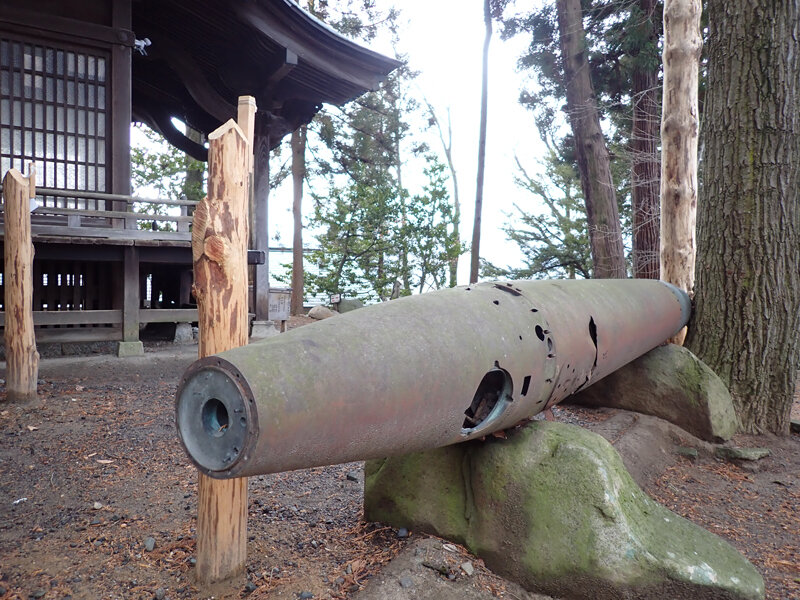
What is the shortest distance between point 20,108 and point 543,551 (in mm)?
8865

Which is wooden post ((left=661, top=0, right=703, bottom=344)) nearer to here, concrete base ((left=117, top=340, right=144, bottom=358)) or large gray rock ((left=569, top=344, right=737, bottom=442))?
large gray rock ((left=569, top=344, right=737, bottom=442))

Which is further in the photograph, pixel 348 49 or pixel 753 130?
pixel 348 49

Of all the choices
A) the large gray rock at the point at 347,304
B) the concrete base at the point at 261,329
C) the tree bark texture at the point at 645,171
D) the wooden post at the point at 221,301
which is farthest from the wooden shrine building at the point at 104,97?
the large gray rock at the point at 347,304

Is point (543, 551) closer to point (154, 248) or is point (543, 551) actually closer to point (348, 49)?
point (154, 248)

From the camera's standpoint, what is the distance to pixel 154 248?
8234 millimetres

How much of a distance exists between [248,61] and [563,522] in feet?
31.0

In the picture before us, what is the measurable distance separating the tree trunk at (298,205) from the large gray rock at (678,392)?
12.7m

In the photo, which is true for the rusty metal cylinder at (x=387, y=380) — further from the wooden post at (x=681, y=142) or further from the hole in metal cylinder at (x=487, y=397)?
the wooden post at (x=681, y=142)

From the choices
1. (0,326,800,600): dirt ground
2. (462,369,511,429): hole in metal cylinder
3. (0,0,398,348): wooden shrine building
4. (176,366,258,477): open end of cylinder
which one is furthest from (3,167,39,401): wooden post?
(462,369,511,429): hole in metal cylinder

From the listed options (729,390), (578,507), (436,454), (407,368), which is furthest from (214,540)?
(729,390)

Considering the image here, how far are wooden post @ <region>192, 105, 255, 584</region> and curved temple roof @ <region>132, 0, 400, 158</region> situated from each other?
6.58 meters

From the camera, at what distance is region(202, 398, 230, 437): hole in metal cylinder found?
1.75 meters

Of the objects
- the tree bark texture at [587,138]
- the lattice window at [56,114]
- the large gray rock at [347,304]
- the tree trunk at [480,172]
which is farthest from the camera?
the large gray rock at [347,304]

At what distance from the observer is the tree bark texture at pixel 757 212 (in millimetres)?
4965
